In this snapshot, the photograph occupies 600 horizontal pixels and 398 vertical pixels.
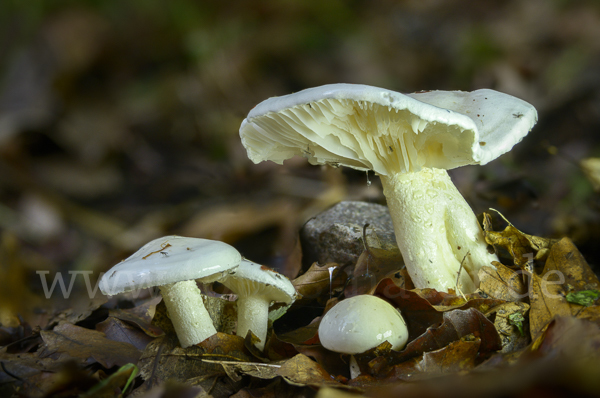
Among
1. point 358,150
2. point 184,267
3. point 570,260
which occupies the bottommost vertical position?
point 570,260

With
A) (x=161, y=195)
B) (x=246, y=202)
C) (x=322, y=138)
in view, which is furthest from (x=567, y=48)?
(x=161, y=195)

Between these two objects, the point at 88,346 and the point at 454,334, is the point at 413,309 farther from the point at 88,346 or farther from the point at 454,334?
the point at 88,346

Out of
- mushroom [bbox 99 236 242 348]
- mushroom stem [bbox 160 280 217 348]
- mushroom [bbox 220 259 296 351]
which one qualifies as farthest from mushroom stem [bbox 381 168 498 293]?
mushroom stem [bbox 160 280 217 348]

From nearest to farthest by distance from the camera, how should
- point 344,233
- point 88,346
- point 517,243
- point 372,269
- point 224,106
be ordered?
1. point 88,346
2. point 517,243
3. point 372,269
4. point 344,233
5. point 224,106

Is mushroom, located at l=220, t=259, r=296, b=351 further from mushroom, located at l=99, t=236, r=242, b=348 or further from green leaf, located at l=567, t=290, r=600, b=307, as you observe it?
green leaf, located at l=567, t=290, r=600, b=307

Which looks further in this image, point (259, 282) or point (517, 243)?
point (517, 243)

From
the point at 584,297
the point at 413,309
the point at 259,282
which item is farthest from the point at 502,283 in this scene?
the point at 259,282

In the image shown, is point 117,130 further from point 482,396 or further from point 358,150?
point 482,396
